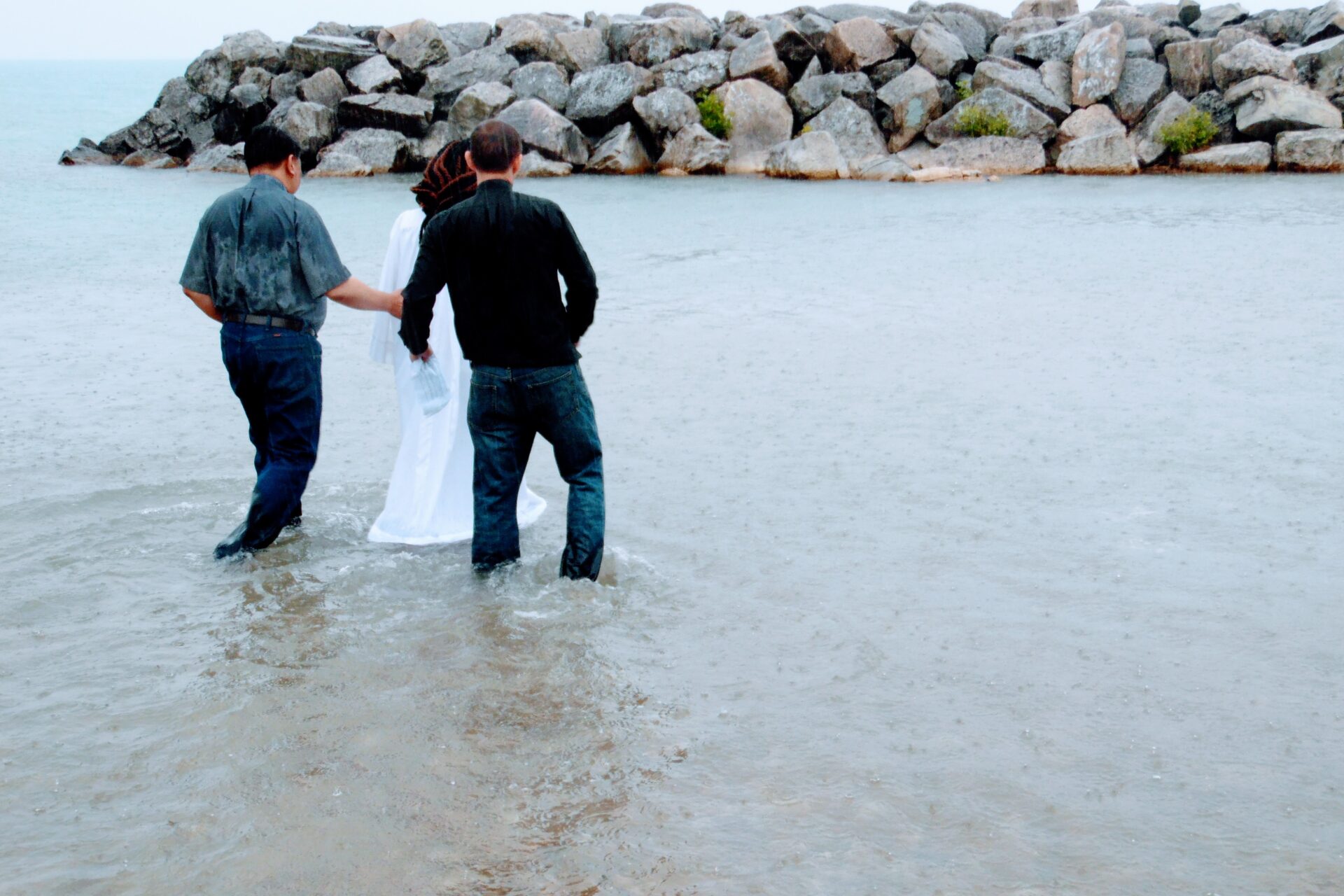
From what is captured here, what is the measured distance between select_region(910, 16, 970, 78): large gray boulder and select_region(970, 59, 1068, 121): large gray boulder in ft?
3.02

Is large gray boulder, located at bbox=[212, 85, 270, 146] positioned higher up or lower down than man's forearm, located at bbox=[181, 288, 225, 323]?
higher up

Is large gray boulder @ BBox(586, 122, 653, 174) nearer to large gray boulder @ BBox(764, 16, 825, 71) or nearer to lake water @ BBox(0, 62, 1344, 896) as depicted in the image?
large gray boulder @ BBox(764, 16, 825, 71)

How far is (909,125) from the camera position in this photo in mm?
21953

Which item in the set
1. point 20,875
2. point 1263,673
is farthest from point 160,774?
point 1263,673

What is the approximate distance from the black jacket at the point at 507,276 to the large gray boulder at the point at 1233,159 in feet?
58.6

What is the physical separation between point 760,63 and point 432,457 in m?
19.2

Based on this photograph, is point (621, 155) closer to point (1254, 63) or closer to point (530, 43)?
point (530, 43)

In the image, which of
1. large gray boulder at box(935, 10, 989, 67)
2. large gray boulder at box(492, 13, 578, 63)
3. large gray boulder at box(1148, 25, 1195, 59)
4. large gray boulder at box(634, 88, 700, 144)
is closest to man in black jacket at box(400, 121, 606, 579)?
large gray boulder at box(634, 88, 700, 144)

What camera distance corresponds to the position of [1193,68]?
21.7m

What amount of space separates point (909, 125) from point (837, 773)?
20082mm

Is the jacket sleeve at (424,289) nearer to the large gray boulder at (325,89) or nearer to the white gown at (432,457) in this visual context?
the white gown at (432,457)

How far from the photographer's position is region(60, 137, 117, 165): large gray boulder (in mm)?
26406

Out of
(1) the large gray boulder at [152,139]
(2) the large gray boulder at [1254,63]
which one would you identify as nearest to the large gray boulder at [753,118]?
(2) the large gray boulder at [1254,63]

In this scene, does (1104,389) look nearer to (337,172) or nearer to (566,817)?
(566,817)
